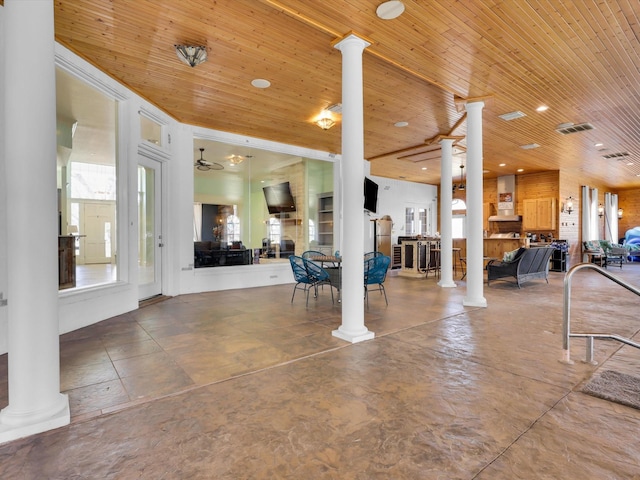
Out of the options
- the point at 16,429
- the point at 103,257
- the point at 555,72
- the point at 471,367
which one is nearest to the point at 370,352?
the point at 471,367

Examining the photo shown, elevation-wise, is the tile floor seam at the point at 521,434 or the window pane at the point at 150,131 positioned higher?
the window pane at the point at 150,131

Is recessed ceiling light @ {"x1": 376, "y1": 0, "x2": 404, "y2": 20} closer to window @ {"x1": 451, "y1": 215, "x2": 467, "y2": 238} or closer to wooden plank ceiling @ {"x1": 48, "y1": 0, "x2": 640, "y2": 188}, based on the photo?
wooden plank ceiling @ {"x1": 48, "y1": 0, "x2": 640, "y2": 188}

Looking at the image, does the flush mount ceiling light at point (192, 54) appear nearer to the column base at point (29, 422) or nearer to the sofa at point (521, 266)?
the column base at point (29, 422)

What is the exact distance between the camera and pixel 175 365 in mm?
2855

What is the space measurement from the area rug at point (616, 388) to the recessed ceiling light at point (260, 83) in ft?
15.4

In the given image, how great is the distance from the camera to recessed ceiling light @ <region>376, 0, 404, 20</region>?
3.00 metres

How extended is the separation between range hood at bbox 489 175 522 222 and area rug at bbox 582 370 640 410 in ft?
33.7

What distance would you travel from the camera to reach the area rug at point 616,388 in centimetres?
223

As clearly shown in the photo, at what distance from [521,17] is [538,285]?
20.0 feet

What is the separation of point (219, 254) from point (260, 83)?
3.51 m

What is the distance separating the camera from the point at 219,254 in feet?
22.6

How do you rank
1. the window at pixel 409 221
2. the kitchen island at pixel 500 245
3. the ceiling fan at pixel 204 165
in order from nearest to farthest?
the ceiling fan at pixel 204 165
the kitchen island at pixel 500 245
the window at pixel 409 221

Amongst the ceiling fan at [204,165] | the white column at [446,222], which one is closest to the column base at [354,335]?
the white column at [446,222]

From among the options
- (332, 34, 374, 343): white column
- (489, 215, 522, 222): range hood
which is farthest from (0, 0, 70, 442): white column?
(489, 215, 522, 222): range hood
